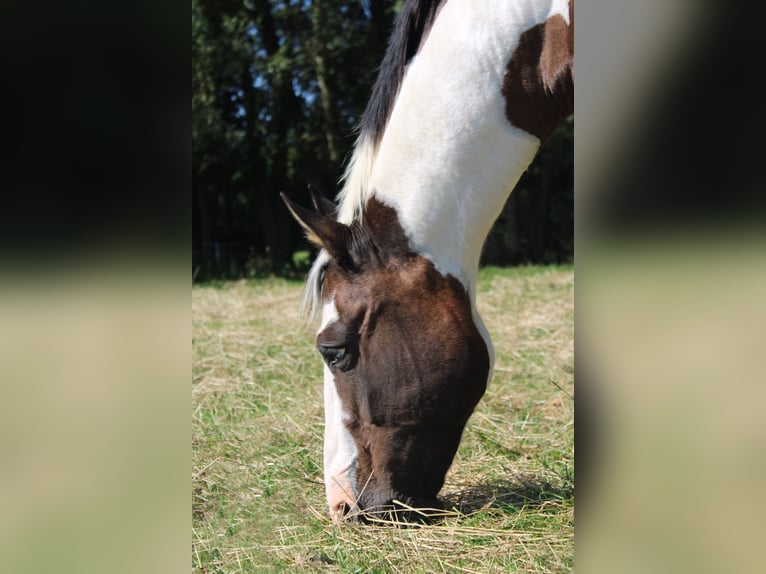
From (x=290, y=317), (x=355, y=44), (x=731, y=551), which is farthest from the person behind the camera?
(x=355, y=44)

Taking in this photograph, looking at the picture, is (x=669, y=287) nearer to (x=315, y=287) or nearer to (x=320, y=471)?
(x=315, y=287)

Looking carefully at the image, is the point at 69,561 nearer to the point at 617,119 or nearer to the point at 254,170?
the point at 617,119

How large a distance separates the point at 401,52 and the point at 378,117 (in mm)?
233

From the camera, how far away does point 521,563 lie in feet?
5.85

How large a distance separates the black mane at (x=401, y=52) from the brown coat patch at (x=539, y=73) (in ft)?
1.14

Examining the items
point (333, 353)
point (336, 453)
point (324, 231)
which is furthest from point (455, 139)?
point (336, 453)

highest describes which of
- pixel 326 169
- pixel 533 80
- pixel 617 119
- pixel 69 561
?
pixel 326 169

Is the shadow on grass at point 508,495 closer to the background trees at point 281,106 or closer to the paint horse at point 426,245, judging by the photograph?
the paint horse at point 426,245

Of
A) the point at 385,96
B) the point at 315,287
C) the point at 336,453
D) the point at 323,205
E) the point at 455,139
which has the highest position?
the point at 385,96

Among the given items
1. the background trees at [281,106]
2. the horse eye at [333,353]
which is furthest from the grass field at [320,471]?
the background trees at [281,106]

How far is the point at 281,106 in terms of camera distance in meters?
13.3

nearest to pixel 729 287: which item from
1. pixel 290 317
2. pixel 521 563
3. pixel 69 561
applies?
pixel 69 561

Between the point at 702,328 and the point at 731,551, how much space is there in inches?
6.9

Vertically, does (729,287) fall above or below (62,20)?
below
